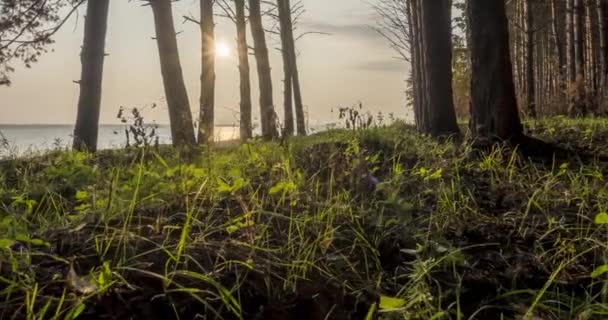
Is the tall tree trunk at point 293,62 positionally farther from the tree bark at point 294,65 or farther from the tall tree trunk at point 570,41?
the tall tree trunk at point 570,41

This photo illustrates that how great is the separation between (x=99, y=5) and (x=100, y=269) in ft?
31.3

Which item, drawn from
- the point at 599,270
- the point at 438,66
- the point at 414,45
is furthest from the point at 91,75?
the point at 414,45

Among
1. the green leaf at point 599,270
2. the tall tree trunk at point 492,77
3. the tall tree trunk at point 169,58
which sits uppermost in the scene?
the tall tree trunk at point 169,58

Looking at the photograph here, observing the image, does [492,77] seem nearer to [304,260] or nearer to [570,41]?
[304,260]

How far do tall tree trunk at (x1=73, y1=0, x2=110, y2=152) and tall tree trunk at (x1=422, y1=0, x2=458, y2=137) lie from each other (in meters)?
6.17

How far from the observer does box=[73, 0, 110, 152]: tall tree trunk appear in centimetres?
1002

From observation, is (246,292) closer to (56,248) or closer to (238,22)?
(56,248)

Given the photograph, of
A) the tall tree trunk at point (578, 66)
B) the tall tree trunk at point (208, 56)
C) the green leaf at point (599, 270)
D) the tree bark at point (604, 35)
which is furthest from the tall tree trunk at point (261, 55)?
the green leaf at point (599, 270)

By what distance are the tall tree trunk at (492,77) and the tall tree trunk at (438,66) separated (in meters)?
2.51

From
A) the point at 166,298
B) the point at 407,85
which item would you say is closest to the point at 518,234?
the point at 166,298

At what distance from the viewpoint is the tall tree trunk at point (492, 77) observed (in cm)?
588

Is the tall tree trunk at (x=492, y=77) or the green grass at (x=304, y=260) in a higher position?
the tall tree trunk at (x=492, y=77)

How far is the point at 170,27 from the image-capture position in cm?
1034

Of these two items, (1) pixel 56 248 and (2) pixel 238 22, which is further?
(2) pixel 238 22
